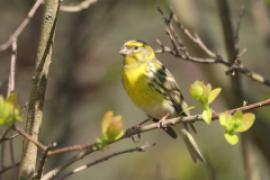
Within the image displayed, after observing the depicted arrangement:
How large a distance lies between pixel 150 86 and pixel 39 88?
1992mm

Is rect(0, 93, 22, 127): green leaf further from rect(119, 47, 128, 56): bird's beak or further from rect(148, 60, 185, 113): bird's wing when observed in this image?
rect(119, 47, 128, 56): bird's beak

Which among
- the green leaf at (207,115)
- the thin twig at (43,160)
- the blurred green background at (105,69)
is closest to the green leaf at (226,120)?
the green leaf at (207,115)

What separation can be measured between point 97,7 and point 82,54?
0.37 m

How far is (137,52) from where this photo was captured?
455cm

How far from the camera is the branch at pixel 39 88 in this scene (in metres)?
2.32

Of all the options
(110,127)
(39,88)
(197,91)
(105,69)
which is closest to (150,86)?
(105,69)

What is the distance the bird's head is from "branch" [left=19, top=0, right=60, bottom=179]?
81.1 inches

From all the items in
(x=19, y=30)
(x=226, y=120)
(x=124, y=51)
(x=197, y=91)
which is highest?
(x=19, y=30)

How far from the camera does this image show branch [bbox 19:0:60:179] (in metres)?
2.32

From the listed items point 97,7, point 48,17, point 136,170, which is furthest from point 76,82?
point 48,17

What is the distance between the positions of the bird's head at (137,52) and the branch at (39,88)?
2059 mm

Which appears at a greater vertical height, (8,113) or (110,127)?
(8,113)

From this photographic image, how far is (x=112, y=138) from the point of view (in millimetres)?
1965

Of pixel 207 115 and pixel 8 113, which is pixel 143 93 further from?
pixel 8 113
